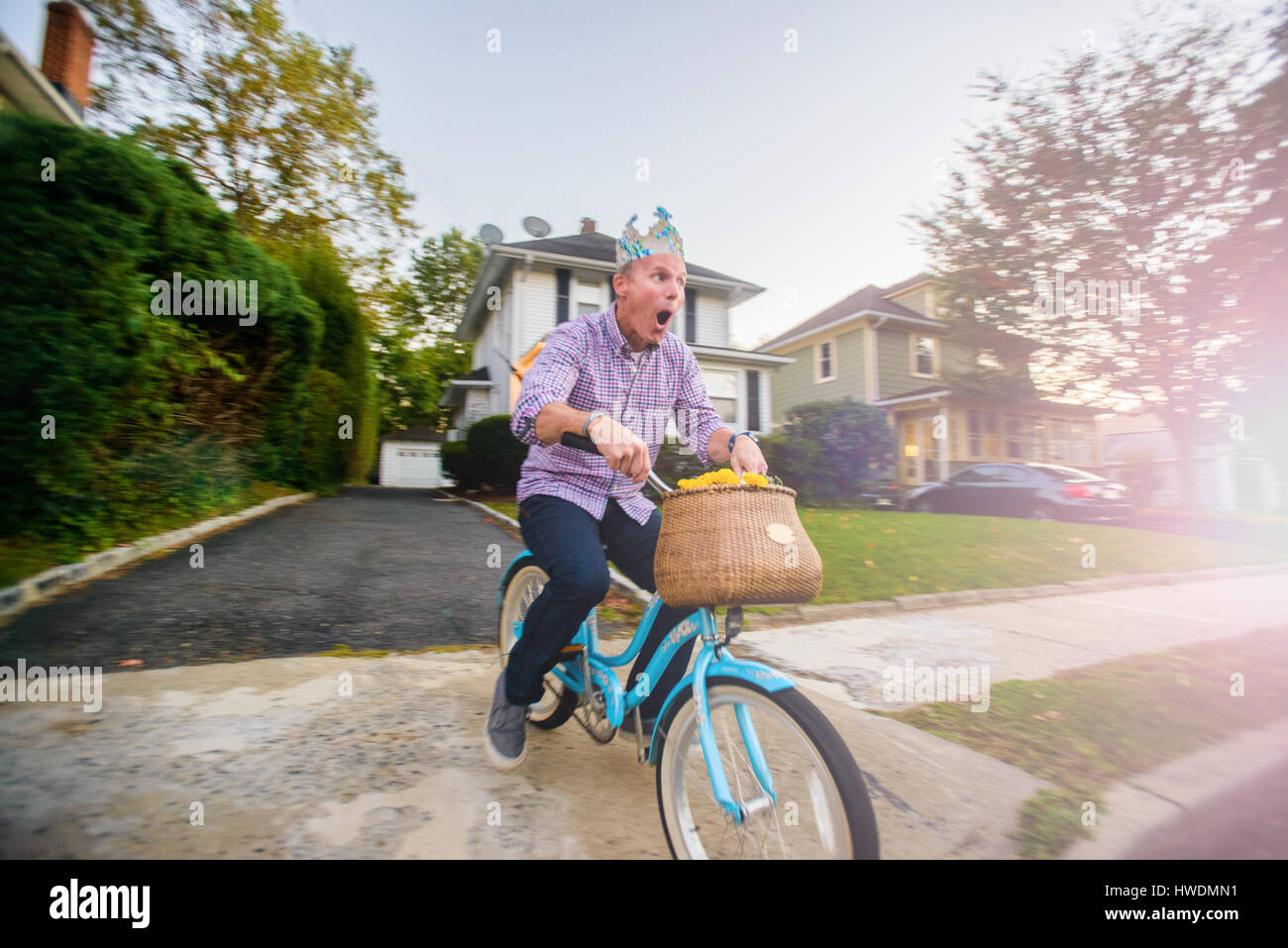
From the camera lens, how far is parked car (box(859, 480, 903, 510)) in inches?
668

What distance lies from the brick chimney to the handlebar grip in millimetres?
16345

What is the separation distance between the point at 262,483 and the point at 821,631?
10854 mm

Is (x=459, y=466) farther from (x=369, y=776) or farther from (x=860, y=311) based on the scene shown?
(x=369, y=776)

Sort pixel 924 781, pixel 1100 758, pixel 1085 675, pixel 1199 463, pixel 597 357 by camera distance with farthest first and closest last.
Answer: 1. pixel 1199 463
2. pixel 1085 675
3. pixel 1100 758
4. pixel 924 781
5. pixel 597 357

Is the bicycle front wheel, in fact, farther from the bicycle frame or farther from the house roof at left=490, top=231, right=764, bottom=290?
the house roof at left=490, top=231, right=764, bottom=290

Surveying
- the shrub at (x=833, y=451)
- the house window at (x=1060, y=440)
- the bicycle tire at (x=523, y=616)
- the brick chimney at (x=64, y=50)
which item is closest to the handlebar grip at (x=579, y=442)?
the bicycle tire at (x=523, y=616)

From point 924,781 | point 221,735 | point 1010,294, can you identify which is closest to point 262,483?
point 221,735

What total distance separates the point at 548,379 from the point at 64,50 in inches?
671

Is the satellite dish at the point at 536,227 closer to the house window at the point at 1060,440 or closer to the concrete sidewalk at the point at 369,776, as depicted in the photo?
the concrete sidewalk at the point at 369,776

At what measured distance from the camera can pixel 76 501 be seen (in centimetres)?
546

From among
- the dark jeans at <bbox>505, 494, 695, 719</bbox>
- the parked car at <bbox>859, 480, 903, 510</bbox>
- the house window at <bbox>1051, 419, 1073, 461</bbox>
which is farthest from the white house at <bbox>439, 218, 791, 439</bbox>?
the dark jeans at <bbox>505, 494, 695, 719</bbox>

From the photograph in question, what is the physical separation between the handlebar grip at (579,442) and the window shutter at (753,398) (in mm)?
19072

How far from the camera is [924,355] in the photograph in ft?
77.4

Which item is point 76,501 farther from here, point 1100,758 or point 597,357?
point 1100,758
